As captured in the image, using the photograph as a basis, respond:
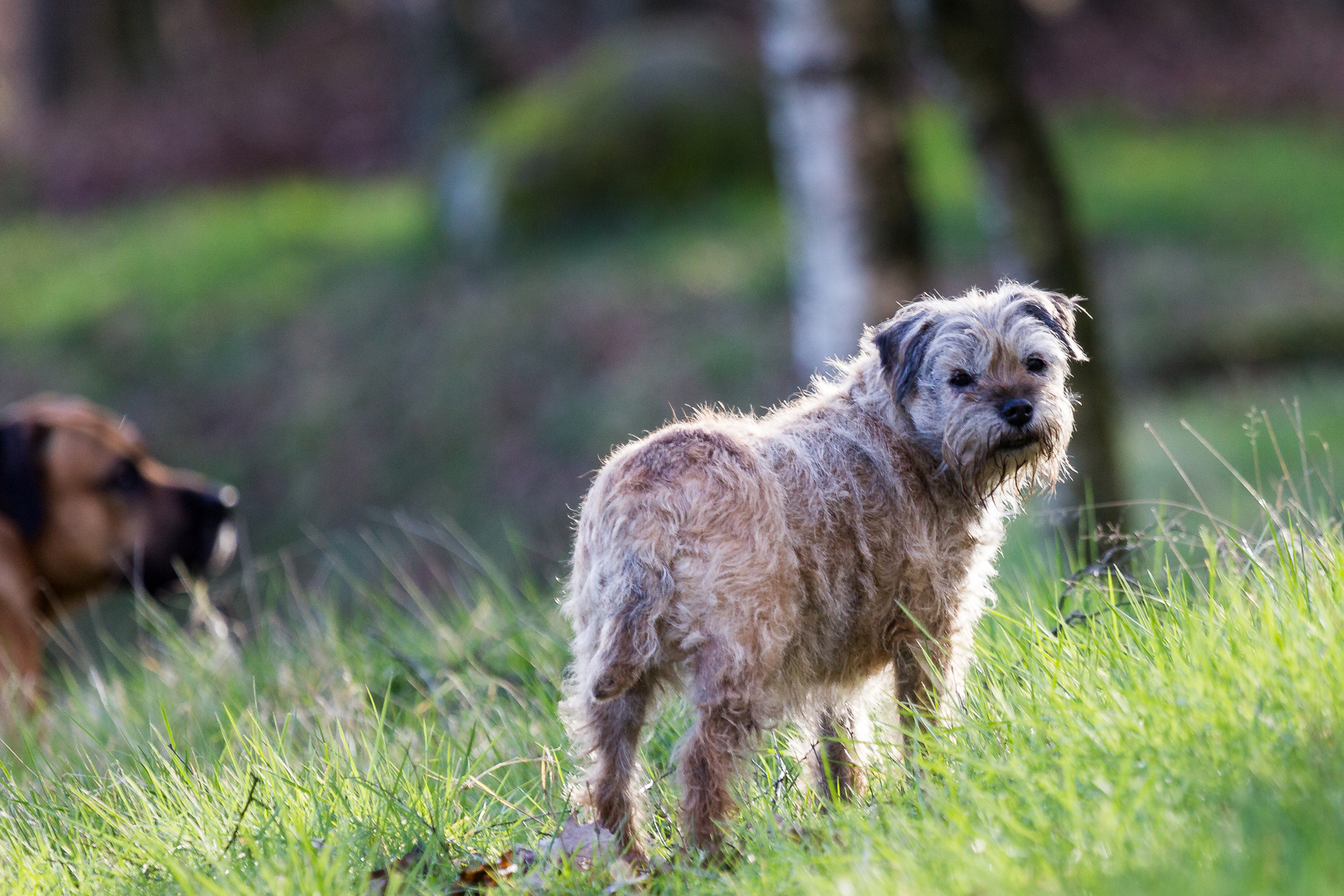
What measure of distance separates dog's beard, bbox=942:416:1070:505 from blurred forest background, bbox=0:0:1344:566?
10.7 ft

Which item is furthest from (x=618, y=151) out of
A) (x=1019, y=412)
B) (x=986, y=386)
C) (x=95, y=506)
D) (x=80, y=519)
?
(x=1019, y=412)

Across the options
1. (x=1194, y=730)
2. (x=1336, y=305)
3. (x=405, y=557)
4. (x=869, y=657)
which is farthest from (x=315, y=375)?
(x=1194, y=730)

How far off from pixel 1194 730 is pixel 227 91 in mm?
27531

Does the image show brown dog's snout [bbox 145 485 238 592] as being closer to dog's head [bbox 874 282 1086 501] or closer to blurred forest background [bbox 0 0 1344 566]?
blurred forest background [bbox 0 0 1344 566]

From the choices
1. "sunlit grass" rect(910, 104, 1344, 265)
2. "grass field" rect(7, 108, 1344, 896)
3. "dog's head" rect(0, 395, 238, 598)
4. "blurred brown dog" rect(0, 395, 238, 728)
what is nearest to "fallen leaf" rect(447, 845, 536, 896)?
"grass field" rect(7, 108, 1344, 896)

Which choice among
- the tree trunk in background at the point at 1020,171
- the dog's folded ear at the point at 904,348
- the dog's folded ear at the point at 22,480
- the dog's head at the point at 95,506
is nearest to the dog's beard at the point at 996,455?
the dog's folded ear at the point at 904,348

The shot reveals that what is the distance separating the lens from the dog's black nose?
352 centimetres

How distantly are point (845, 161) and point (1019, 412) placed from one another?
13.0ft

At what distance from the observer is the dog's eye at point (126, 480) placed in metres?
6.91

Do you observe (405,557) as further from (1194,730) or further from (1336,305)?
(1336,305)

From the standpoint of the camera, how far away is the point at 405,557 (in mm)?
10844

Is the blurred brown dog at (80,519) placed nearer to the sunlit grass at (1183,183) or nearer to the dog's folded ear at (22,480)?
the dog's folded ear at (22,480)

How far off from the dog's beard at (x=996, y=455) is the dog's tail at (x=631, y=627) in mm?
1023

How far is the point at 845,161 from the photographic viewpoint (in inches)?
282
